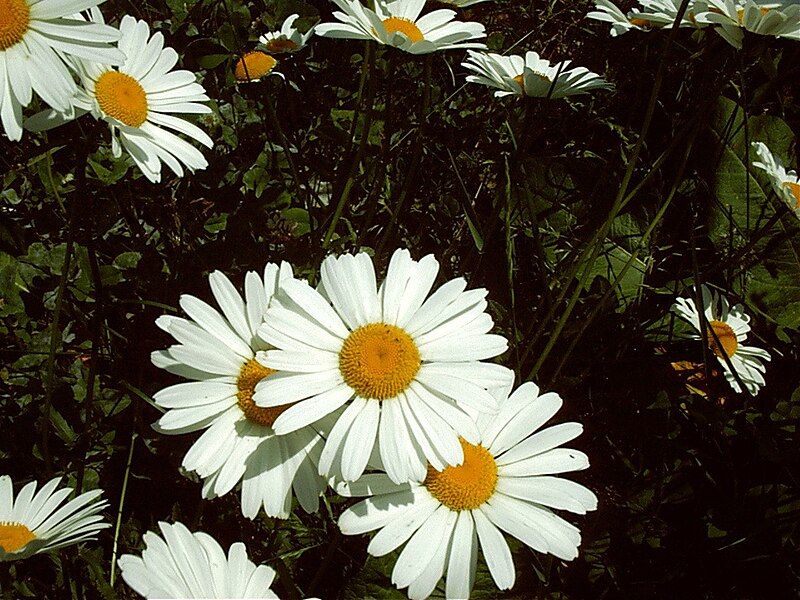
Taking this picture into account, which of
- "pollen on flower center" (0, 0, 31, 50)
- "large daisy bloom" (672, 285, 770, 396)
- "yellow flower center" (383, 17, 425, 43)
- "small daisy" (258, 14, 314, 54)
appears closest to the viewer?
"pollen on flower center" (0, 0, 31, 50)

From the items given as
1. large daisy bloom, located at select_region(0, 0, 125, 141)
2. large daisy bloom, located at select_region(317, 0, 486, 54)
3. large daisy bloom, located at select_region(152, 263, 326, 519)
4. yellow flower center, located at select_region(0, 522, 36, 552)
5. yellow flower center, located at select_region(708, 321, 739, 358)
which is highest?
large daisy bloom, located at select_region(317, 0, 486, 54)

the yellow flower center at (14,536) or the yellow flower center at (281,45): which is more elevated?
the yellow flower center at (281,45)

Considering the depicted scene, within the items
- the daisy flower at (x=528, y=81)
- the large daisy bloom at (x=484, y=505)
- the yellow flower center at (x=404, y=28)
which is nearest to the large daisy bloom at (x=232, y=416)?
the large daisy bloom at (x=484, y=505)

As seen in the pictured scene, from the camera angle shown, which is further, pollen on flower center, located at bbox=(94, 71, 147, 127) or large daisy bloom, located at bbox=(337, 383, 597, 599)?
pollen on flower center, located at bbox=(94, 71, 147, 127)

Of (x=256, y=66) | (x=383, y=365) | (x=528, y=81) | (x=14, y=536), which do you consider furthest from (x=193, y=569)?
(x=256, y=66)

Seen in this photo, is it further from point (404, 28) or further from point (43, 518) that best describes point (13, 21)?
point (43, 518)

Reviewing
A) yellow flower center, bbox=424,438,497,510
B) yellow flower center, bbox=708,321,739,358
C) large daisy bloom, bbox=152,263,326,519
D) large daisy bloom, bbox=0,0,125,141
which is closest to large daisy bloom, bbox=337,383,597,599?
yellow flower center, bbox=424,438,497,510

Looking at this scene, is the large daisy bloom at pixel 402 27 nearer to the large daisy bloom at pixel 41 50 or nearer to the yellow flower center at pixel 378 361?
the large daisy bloom at pixel 41 50

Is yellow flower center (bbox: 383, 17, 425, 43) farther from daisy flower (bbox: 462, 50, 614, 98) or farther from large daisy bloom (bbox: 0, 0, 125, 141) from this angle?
large daisy bloom (bbox: 0, 0, 125, 141)
